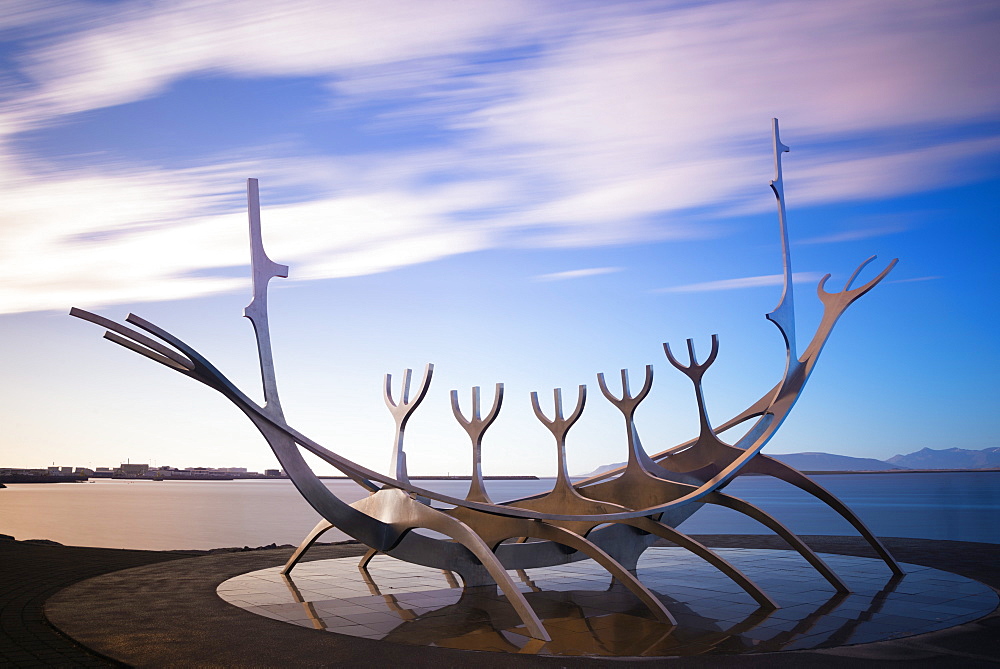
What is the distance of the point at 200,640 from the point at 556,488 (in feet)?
17.5

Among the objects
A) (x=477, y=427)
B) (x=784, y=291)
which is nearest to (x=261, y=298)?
(x=477, y=427)

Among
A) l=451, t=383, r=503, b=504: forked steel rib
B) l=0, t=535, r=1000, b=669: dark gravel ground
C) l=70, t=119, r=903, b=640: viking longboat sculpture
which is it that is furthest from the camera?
l=451, t=383, r=503, b=504: forked steel rib

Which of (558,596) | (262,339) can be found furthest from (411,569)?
(262,339)

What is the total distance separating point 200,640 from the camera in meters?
7.39

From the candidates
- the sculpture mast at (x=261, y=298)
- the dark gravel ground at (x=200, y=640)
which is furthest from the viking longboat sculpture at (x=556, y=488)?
the dark gravel ground at (x=200, y=640)

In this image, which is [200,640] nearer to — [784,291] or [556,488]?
[556,488]

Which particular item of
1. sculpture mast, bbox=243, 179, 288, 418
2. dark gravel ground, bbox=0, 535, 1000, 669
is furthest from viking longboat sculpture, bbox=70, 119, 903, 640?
dark gravel ground, bbox=0, 535, 1000, 669

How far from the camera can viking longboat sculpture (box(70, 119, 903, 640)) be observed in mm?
8820

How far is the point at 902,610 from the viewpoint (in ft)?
29.3

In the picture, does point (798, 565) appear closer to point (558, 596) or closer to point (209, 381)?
point (558, 596)

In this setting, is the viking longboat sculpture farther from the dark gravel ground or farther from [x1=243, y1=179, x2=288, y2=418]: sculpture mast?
the dark gravel ground

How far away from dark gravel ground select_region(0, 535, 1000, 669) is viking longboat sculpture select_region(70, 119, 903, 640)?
59.5 inches

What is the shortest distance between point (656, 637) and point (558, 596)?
9.16 ft

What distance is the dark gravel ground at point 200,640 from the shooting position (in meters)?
6.69
